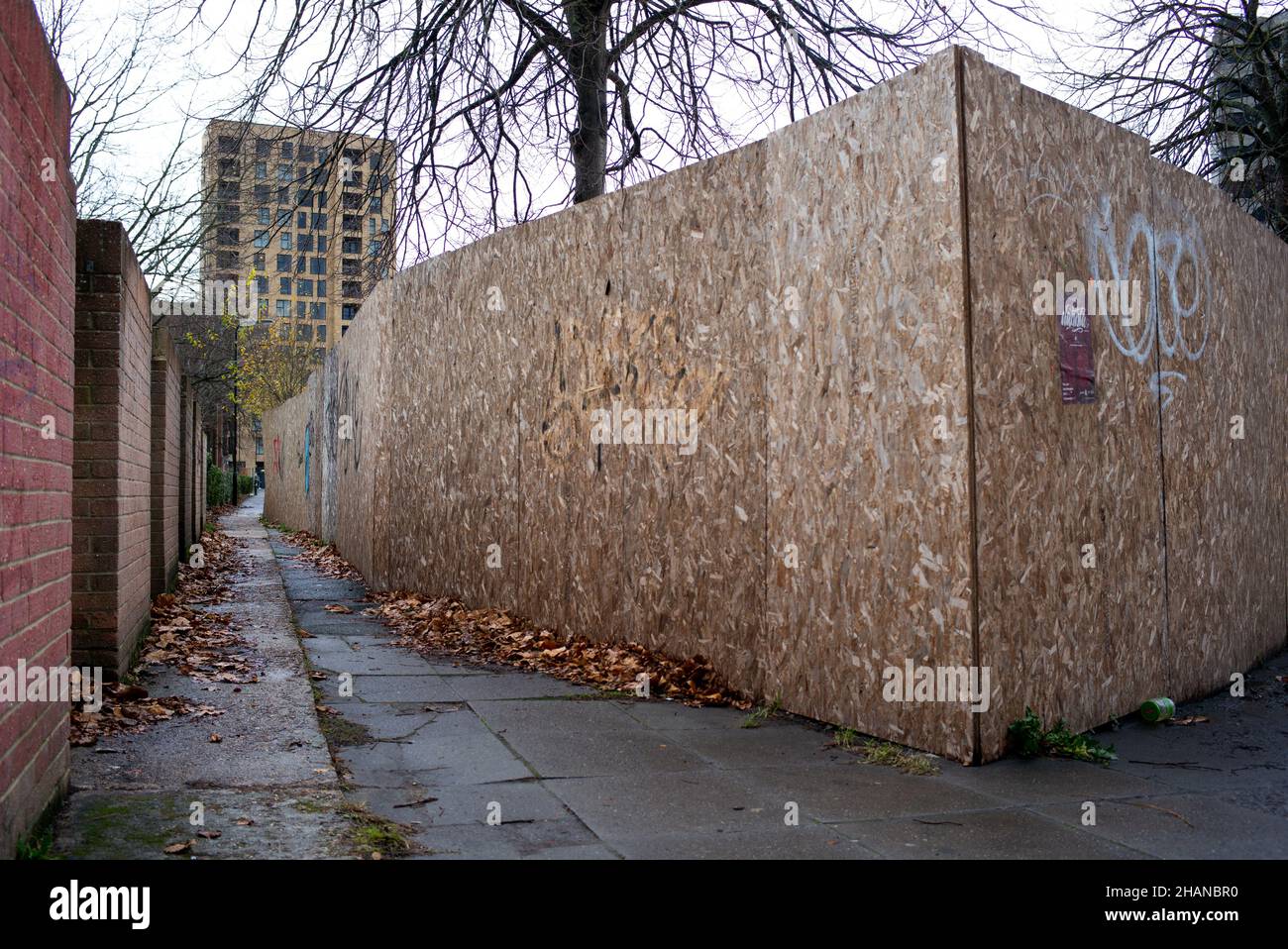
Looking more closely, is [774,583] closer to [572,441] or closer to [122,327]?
[572,441]

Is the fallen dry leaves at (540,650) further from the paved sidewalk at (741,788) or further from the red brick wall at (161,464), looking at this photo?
the red brick wall at (161,464)

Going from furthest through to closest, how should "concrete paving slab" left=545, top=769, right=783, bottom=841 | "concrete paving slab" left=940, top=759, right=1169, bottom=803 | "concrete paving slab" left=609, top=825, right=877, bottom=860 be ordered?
"concrete paving slab" left=940, top=759, right=1169, bottom=803 < "concrete paving slab" left=545, top=769, right=783, bottom=841 < "concrete paving slab" left=609, top=825, right=877, bottom=860

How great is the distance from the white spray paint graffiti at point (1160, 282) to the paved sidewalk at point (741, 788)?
2169 mm

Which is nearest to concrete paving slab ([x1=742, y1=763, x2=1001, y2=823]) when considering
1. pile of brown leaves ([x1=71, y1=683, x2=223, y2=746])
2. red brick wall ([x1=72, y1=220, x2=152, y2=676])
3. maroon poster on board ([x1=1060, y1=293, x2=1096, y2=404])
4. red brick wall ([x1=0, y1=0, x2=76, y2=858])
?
maroon poster on board ([x1=1060, y1=293, x2=1096, y2=404])

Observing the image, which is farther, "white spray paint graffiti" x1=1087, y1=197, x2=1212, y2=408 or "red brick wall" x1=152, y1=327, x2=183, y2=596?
"red brick wall" x1=152, y1=327, x2=183, y2=596

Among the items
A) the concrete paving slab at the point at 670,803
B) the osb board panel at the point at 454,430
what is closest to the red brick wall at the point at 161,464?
the osb board panel at the point at 454,430

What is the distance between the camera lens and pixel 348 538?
1395 centimetres

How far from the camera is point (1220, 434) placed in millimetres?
6906

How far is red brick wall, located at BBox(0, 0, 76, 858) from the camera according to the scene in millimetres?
3156

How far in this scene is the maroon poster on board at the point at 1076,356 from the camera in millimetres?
5285

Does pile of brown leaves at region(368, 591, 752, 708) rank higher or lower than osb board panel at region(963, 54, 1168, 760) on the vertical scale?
lower

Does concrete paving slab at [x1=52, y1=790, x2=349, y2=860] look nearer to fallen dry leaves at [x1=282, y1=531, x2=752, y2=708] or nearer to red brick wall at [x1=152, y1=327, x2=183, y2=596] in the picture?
fallen dry leaves at [x1=282, y1=531, x2=752, y2=708]

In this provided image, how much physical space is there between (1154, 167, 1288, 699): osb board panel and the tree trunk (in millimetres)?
6635

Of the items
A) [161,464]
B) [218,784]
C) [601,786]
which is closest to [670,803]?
[601,786]
